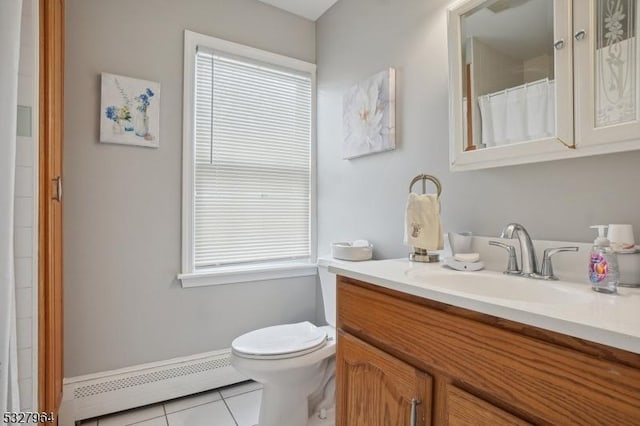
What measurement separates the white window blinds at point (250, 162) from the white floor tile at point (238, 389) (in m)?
0.74

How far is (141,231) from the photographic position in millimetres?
1793

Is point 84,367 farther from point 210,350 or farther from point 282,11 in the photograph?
point 282,11

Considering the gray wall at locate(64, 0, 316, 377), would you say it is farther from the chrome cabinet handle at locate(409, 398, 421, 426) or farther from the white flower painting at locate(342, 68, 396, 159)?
the chrome cabinet handle at locate(409, 398, 421, 426)

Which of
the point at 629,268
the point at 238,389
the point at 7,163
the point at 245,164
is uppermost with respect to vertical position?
the point at 245,164

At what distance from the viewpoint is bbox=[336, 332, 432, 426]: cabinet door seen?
2.77 ft

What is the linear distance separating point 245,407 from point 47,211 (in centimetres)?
134

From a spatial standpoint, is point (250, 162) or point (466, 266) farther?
point (250, 162)

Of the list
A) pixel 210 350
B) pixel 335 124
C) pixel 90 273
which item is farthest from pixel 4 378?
pixel 335 124

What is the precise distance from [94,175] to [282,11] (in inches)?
60.6

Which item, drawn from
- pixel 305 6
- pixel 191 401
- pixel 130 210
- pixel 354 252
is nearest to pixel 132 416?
pixel 191 401

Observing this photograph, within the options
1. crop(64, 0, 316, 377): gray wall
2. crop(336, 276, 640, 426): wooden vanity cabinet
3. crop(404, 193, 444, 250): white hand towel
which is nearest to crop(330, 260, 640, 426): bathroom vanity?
crop(336, 276, 640, 426): wooden vanity cabinet

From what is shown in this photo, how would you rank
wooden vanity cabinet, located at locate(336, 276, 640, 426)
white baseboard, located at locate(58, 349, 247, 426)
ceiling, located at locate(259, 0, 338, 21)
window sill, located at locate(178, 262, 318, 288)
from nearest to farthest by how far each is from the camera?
1. wooden vanity cabinet, located at locate(336, 276, 640, 426)
2. white baseboard, located at locate(58, 349, 247, 426)
3. window sill, located at locate(178, 262, 318, 288)
4. ceiling, located at locate(259, 0, 338, 21)

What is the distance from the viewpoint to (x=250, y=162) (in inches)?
83.5

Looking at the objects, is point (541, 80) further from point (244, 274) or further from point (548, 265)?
point (244, 274)
